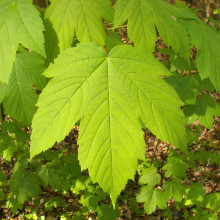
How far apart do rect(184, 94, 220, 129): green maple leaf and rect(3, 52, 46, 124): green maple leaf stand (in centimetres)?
192

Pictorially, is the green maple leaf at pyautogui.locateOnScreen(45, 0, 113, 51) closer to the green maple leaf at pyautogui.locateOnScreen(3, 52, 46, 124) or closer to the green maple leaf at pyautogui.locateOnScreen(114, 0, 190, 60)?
the green maple leaf at pyautogui.locateOnScreen(114, 0, 190, 60)

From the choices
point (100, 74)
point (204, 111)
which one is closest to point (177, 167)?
point (204, 111)

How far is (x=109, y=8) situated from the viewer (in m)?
1.26

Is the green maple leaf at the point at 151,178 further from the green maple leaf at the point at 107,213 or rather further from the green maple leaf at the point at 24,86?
the green maple leaf at the point at 24,86

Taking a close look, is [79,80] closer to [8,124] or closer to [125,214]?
[8,124]

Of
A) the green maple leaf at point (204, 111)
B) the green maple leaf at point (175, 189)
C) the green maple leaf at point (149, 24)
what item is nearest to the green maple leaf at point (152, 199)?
the green maple leaf at point (175, 189)

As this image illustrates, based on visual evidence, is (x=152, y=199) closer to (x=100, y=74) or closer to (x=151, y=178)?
(x=151, y=178)

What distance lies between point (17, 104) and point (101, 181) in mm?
1013

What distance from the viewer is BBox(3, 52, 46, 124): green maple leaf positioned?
1.67 meters

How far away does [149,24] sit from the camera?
1.23 meters

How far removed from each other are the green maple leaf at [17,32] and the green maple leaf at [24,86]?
0.54 meters

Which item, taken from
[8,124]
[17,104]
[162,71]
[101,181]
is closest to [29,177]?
[8,124]

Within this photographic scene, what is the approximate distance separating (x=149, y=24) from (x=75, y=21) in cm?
38

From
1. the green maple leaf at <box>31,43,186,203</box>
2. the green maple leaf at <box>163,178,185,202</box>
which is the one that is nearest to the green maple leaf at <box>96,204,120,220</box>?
the green maple leaf at <box>163,178,185,202</box>
